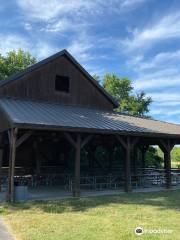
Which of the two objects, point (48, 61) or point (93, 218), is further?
point (48, 61)

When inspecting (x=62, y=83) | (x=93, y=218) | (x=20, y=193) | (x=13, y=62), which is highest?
(x=13, y=62)

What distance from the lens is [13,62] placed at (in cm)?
4138

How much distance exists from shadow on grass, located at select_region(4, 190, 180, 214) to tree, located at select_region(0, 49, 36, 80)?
25.6 meters

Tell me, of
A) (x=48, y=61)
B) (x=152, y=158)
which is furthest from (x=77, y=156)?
(x=152, y=158)

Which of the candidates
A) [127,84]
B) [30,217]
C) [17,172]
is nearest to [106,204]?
[30,217]

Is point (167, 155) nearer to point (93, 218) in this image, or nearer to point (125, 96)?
point (93, 218)

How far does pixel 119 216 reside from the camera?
9922 millimetres

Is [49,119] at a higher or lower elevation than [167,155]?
Result: higher

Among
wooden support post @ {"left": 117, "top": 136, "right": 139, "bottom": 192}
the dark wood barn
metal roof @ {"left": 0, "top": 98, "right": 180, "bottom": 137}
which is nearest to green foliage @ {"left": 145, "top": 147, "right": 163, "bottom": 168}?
the dark wood barn

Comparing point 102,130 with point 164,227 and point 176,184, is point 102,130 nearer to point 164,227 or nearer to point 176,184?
point 164,227

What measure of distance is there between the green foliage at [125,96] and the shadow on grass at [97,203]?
2816cm

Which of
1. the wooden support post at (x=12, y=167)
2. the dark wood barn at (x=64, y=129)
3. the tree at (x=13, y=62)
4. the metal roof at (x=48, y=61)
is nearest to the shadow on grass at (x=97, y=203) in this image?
the wooden support post at (x=12, y=167)

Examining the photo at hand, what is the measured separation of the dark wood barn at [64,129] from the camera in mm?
14273

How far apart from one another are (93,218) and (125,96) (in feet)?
119
